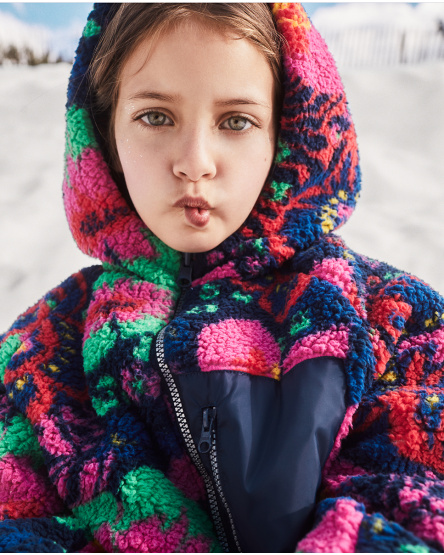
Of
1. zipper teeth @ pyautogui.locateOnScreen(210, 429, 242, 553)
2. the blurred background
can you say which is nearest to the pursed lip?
zipper teeth @ pyautogui.locateOnScreen(210, 429, 242, 553)

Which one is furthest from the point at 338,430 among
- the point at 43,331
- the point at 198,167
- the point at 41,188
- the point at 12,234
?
the point at 41,188

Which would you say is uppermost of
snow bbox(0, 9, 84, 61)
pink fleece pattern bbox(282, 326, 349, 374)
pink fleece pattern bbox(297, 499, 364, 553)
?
snow bbox(0, 9, 84, 61)

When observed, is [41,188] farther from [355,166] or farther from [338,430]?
[338,430]

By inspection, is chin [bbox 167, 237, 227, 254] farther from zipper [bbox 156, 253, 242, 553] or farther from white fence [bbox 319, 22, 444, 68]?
white fence [bbox 319, 22, 444, 68]

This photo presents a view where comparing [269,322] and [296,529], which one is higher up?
[269,322]

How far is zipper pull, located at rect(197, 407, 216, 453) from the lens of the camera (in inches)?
34.4

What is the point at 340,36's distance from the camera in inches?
79.2

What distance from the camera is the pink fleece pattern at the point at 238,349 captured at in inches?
35.8

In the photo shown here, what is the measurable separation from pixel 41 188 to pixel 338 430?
58.9 inches

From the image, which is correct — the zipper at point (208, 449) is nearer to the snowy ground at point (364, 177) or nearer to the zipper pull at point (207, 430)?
the zipper pull at point (207, 430)

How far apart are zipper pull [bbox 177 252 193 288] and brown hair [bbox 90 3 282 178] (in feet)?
0.74

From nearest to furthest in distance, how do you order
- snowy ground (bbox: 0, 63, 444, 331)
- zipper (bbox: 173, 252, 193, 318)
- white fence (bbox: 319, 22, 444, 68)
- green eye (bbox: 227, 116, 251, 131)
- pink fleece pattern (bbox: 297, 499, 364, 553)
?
pink fleece pattern (bbox: 297, 499, 364, 553) → green eye (bbox: 227, 116, 251, 131) → zipper (bbox: 173, 252, 193, 318) → snowy ground (bbox: 0, 63, 444, 331) → white fence (bbox: 319, 22, 444, 68)

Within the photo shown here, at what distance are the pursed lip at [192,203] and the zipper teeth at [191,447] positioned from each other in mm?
219

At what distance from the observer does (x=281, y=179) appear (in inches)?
41.7
